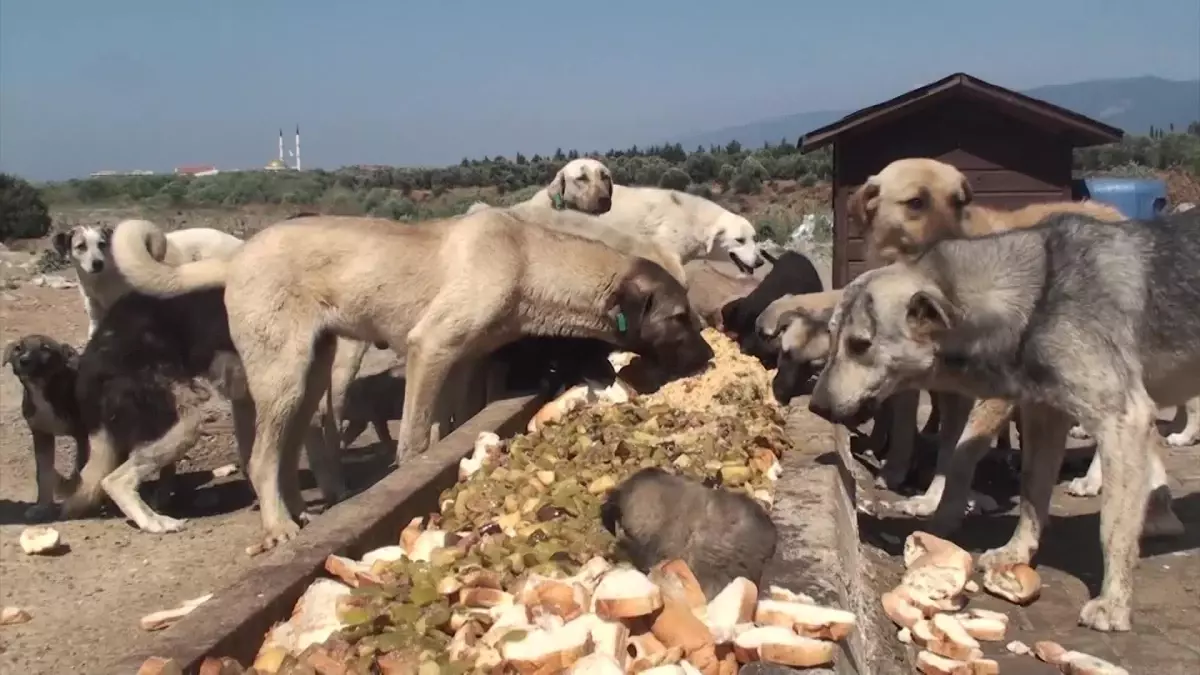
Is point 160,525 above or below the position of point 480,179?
below

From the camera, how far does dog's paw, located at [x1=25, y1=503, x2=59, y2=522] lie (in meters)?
8.44

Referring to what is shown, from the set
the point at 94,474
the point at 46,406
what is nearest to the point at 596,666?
the point at 94,474

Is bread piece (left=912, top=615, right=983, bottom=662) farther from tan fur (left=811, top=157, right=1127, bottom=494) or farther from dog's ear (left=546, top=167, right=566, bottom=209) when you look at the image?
dog's ear (left=546, top=167, right=566, bottom=209)

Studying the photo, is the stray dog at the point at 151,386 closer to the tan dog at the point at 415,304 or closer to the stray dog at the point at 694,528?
the tan dog at the point at 415,304

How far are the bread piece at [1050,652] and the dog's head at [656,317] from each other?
9.52 ft

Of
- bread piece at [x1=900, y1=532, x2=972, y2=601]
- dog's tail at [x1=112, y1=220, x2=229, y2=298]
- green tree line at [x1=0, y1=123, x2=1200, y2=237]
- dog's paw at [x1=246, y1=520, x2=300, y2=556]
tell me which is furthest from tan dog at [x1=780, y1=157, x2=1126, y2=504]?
green tree line at [x1=0, y1=123, x2=1200, y2=237]

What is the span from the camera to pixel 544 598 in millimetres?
3545

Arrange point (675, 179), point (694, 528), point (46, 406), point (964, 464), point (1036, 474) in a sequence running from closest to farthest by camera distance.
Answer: point (694, 528), point (1036, 474), point (964, 464), point (46, 406), point (675, 179)

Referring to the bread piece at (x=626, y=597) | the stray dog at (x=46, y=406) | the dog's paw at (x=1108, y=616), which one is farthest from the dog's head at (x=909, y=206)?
the stray dog at (x=46, y=406)

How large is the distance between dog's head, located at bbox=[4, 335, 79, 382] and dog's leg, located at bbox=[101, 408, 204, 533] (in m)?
1.09

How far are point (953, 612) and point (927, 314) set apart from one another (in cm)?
132

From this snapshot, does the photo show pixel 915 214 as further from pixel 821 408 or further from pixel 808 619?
pixel 808 619

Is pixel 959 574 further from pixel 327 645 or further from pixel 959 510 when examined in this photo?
pixel 327 645

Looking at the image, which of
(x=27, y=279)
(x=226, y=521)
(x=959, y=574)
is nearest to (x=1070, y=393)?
(x=959, y=574)
